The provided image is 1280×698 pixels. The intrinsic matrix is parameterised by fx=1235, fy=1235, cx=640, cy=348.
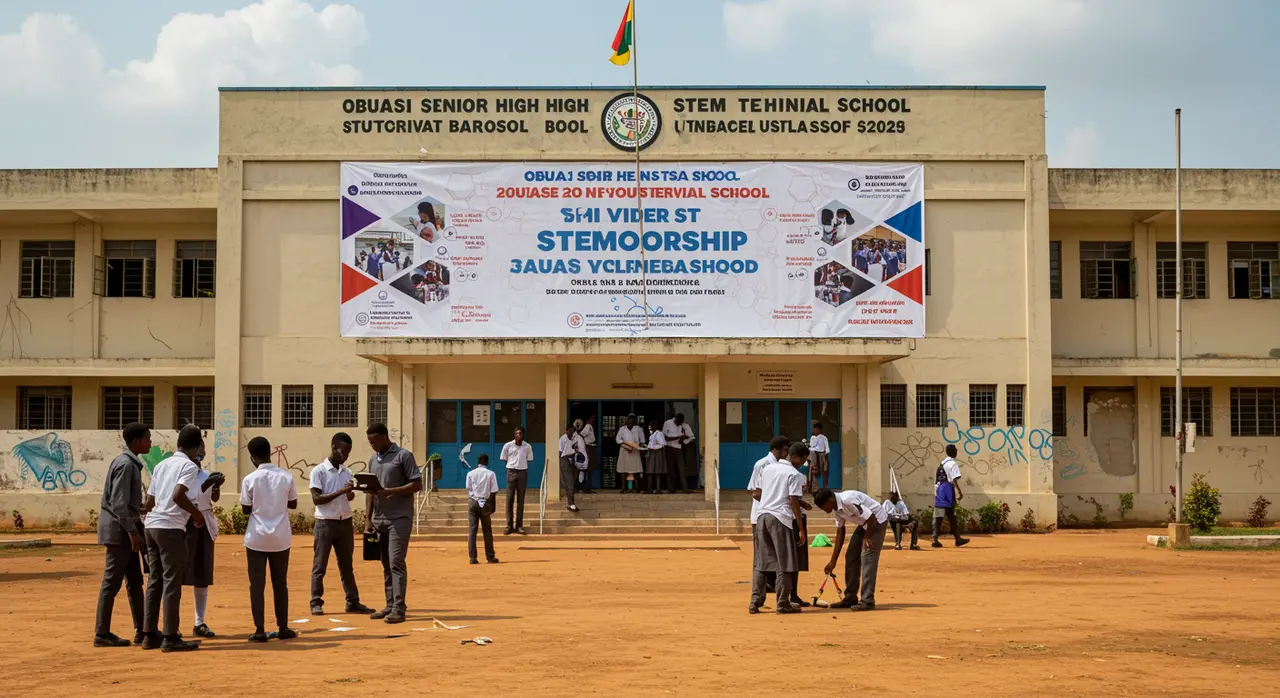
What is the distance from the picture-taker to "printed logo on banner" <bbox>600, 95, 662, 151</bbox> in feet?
79.6

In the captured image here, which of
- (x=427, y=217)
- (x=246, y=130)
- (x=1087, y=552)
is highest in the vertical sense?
(x=246, y=130)

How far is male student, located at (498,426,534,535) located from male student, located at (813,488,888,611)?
9570 millimetres

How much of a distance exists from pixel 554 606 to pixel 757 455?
43.1 ft

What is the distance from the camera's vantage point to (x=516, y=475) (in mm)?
21188

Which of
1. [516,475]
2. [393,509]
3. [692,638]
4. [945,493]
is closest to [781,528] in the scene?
[692,638]

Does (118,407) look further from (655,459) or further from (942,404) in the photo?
(942,404)

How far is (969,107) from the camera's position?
2458cm

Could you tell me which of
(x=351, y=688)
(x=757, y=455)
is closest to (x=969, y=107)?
(x=757, y=455)

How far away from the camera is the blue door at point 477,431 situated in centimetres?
2498

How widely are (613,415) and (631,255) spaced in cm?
371

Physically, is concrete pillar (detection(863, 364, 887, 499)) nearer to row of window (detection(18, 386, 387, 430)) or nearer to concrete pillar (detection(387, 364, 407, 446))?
concrete pillar (detection(387, 364, 407, 446))

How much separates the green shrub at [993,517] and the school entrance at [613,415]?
5880 millimetres

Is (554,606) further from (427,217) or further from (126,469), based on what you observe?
(427,217)

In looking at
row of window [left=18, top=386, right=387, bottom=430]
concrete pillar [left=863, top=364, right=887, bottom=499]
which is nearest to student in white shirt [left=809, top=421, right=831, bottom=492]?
concrete pillar [left=863, top=364, right=887, bottom=499]
